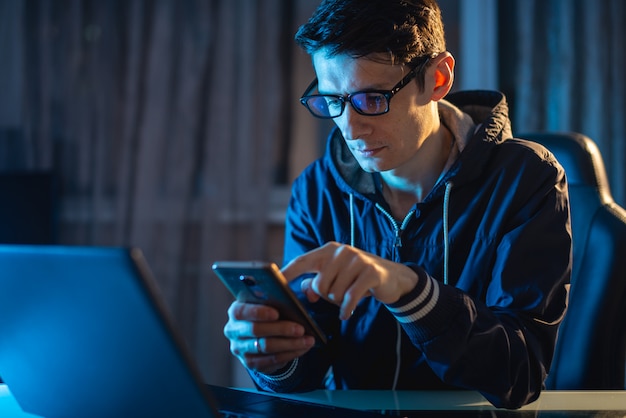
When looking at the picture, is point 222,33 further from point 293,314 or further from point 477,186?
point 293,314

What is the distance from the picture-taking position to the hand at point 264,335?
3.39 ft

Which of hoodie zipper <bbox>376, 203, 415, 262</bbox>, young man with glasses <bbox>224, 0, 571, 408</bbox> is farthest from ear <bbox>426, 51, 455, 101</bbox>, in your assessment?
hoodie zipper <bbox>376, 203, 415, 262</bbox>

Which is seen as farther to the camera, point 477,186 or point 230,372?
point 230,372

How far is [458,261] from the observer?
140 cm

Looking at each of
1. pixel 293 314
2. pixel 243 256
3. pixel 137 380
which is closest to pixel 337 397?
pixel 293 314

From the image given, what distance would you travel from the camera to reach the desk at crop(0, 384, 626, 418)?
106cm

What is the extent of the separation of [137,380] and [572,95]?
2111mm

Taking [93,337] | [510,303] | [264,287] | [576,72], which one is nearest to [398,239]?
[510,303]

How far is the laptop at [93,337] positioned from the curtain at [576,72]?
195 centimetres

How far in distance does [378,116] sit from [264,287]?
48cm

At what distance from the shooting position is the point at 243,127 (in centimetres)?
267

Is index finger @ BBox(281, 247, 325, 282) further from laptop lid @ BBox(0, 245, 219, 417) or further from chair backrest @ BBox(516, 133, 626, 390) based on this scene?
chair backrest @ BBox(516, 133, 626, 390)

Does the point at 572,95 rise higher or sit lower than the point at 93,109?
higher

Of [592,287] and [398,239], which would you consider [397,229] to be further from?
[592,287]
